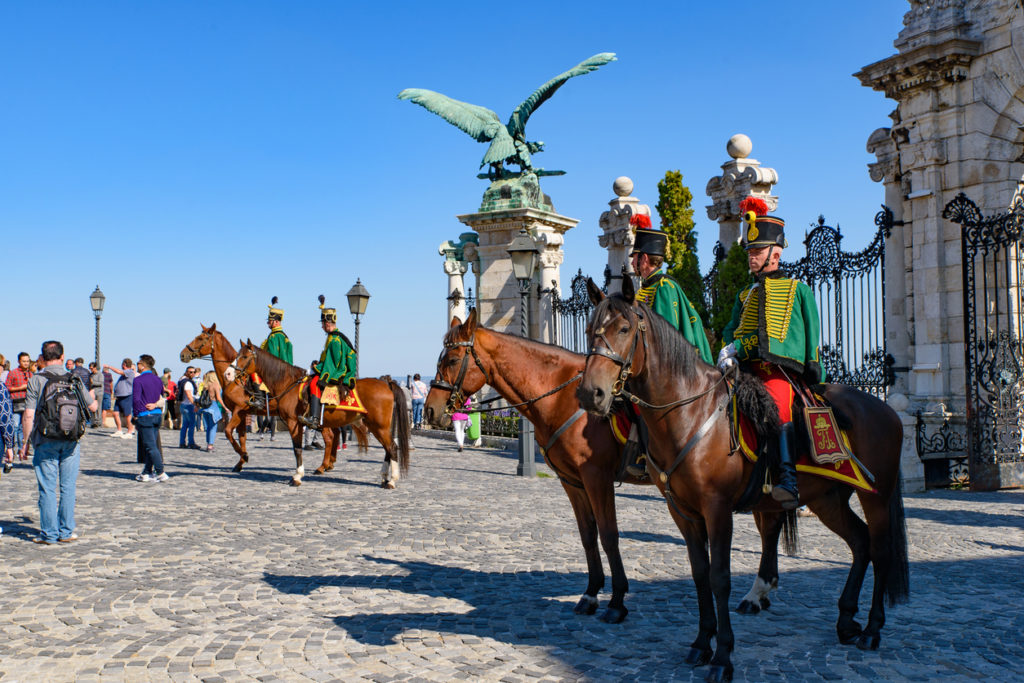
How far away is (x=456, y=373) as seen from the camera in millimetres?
6461

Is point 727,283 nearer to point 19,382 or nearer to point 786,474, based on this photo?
point 786,474

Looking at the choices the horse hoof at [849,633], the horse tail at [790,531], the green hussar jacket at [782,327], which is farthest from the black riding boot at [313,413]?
the horse hoof at [849,633]

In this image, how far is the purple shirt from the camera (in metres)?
13.1

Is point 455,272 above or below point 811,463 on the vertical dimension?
above

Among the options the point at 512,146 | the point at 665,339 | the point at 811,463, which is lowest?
the point at 811,463

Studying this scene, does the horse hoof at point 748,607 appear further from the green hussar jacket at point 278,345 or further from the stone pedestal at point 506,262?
the stone pedestal at point 506,262

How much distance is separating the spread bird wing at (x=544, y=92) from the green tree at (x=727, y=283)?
317 inches

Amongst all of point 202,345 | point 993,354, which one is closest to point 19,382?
point 202,345

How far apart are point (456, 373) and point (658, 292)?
165 centimetres

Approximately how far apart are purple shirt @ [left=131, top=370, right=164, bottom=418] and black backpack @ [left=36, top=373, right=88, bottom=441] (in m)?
4.74

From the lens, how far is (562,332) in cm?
1969

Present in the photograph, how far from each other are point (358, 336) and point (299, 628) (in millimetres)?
15440

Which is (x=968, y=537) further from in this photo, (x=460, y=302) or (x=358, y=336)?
(x=460, y=302)

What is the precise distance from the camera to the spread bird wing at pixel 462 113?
2158 centimetres
